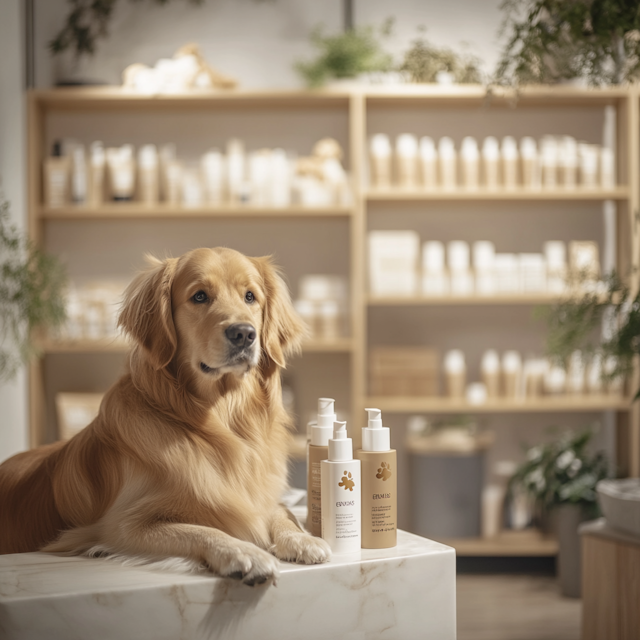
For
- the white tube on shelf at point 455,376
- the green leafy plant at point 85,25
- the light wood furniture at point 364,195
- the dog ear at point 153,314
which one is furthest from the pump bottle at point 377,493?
the green leafy plant at point 85,25

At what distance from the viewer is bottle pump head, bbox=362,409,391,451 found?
3.83 feet

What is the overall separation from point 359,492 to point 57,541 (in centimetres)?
53

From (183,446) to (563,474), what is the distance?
2.54m

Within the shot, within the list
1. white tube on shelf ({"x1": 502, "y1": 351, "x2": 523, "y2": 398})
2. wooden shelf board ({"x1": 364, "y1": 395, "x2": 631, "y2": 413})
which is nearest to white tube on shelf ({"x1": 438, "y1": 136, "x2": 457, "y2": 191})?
white tube on shelf ({"x1": 502, "y1": 351, "x2": 523, "y2": 398})

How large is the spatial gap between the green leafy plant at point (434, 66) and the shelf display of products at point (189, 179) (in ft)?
1.85

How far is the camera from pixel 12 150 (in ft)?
10.6

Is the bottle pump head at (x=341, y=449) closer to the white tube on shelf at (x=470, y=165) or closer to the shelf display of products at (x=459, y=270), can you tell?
the shelf display of products at (x=459, y=270)

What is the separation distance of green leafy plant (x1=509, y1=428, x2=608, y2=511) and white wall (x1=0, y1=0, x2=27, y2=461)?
2418 millimetres

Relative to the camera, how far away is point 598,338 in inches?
147

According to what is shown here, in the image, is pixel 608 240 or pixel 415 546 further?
pixel 608 240

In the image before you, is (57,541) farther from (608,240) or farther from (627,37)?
(608,240)

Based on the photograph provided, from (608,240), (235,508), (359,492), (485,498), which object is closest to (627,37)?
(359,492)

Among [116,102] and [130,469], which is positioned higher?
[116,102]

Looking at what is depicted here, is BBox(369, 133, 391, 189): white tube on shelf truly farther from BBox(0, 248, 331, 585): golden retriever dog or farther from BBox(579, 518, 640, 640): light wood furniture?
BBox(0, 248, 331, 585): golden retriever dog
